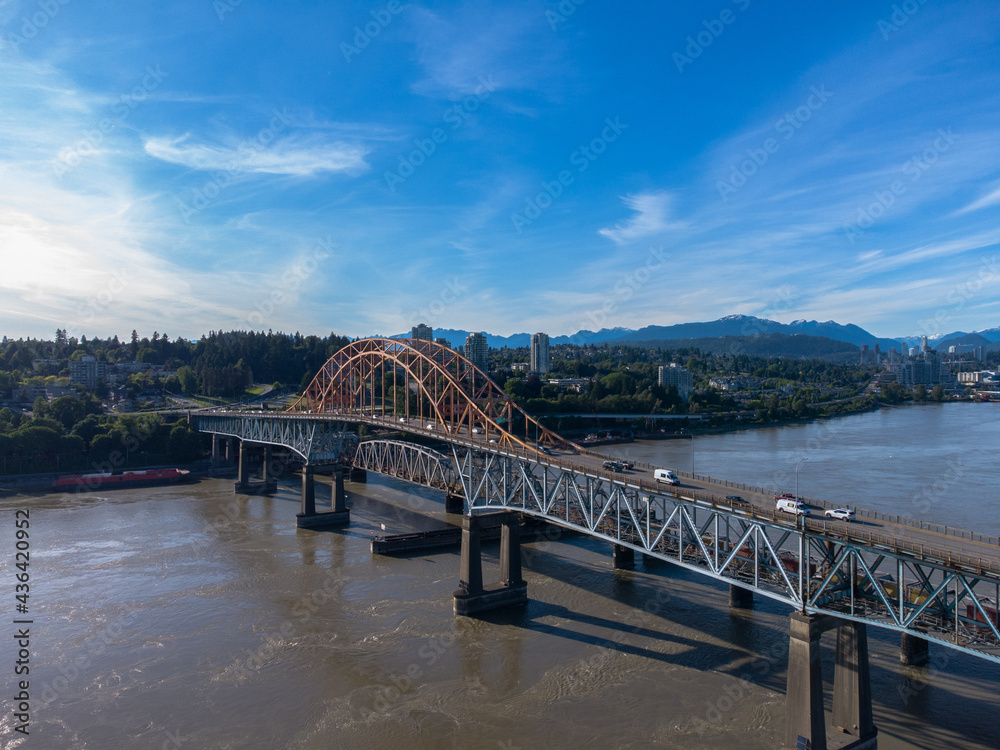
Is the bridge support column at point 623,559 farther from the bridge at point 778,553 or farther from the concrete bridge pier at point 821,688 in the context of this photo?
the concrete bridge pier at point 821,688

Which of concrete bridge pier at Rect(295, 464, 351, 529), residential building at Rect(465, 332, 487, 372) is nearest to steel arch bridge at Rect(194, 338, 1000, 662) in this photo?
concrete bridge pier at Rect(295, 464, 351, 529)

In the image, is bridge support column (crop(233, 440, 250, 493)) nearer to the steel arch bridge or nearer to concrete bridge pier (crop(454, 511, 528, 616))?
the steel arch bridge

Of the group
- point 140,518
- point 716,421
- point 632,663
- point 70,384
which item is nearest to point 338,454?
point 140,518

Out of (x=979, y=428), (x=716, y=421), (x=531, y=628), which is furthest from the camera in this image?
(x=716, y=421)

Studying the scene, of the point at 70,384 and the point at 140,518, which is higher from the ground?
the point at 70,384

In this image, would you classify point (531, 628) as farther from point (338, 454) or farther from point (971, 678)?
point (338, 454)

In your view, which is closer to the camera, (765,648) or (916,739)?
(916,739)

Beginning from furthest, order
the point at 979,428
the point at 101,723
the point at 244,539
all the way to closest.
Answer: the point at 979,428 → the point at 244,539 → the point at 101,723

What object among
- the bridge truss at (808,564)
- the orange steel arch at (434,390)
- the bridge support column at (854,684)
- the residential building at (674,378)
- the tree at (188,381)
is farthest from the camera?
the residential building at (674,378)

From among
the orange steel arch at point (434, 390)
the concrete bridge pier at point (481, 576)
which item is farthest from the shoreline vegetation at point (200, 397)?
the concrete bridge pier at point (481, 576)
